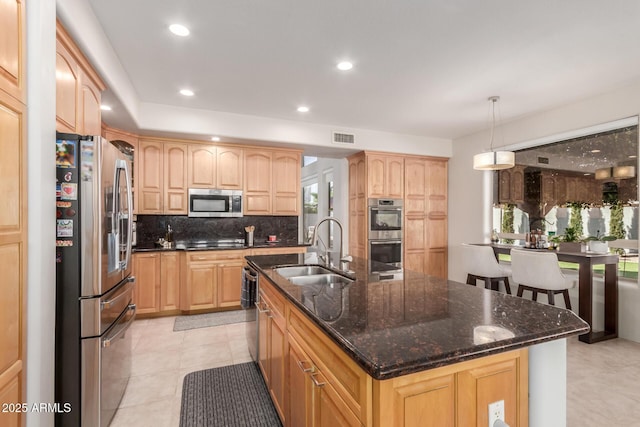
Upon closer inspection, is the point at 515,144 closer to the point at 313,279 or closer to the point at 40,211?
the point at 313,279

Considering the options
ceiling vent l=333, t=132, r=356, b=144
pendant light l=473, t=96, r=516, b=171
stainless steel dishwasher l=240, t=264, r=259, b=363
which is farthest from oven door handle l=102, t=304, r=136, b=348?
pendant light l=473, t=96, r=516, b=171

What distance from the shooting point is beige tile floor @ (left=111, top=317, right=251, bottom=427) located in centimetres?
213

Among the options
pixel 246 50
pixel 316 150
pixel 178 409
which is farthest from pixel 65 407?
pixel 316 150

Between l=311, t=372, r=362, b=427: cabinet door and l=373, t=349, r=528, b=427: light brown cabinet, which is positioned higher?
l=373, t=349, r=528, b=427: light brown cabinet

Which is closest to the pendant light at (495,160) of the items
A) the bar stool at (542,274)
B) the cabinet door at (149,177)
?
the bar stool at (542,274)

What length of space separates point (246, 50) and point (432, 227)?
4333 millimetres

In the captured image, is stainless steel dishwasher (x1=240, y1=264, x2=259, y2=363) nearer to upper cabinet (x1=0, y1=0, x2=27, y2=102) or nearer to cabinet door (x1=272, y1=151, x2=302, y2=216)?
upper cabinet (x1=0, y1=0, x2=27, y2=102)

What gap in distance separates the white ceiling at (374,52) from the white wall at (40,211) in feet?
2.83

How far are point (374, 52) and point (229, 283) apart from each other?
11.0 feet

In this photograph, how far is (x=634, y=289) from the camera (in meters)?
3.40

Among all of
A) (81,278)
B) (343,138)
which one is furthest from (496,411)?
(343,138)

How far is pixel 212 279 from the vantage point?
14.2ft

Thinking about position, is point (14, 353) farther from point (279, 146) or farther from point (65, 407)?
point (279, 146)

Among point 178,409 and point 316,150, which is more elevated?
point 316,150
